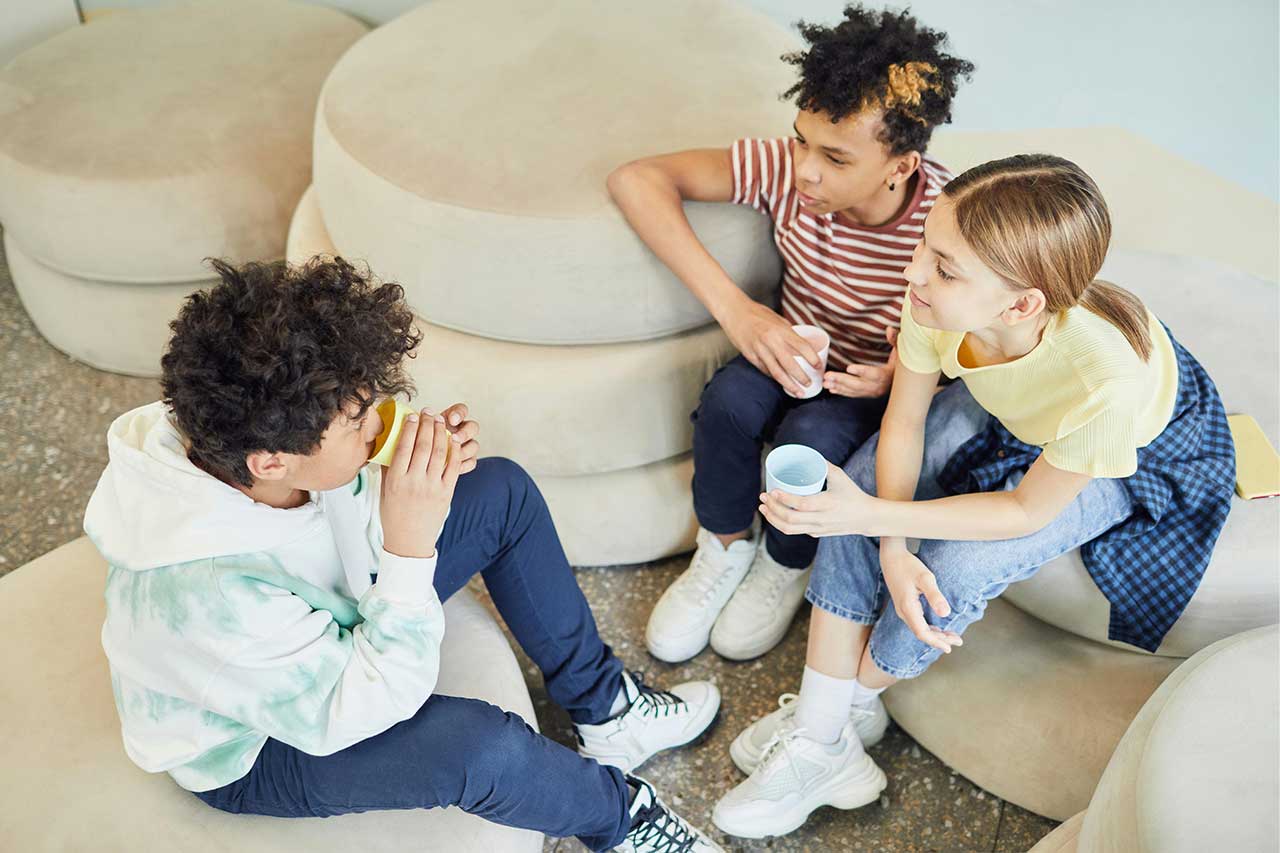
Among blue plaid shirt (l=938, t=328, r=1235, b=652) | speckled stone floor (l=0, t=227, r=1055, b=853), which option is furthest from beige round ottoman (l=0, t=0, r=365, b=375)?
blue plaid shirt (l=938, t=328, r=1235, b=652)

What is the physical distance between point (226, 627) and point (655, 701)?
0.63 m

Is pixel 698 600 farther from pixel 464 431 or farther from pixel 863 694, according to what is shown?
pixel 464 431

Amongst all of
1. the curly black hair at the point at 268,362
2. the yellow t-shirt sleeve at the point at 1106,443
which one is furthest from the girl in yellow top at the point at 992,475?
the curly black hair at the point at 268,362

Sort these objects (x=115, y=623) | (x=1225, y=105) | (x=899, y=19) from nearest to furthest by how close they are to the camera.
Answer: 1. (x=115, y=623)
2. (x=899, y=19)
3. (x=1225, y=105)

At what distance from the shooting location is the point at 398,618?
105cm

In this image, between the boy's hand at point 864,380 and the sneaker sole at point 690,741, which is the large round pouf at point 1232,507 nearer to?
the boy's hand at point 864,380

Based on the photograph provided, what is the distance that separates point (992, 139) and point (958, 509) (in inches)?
41.9

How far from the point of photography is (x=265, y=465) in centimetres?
99

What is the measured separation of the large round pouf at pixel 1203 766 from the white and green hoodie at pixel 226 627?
637mm

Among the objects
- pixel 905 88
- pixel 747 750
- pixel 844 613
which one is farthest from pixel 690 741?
pixel 905 88

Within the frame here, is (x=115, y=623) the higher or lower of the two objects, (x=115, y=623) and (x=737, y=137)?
the lower

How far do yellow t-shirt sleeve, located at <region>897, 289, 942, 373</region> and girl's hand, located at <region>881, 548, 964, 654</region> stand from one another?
206 millimetres

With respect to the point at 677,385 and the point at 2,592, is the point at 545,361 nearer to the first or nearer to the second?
the point at 677,385

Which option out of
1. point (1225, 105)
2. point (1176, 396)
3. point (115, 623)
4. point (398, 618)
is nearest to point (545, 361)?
point (398, 618)
